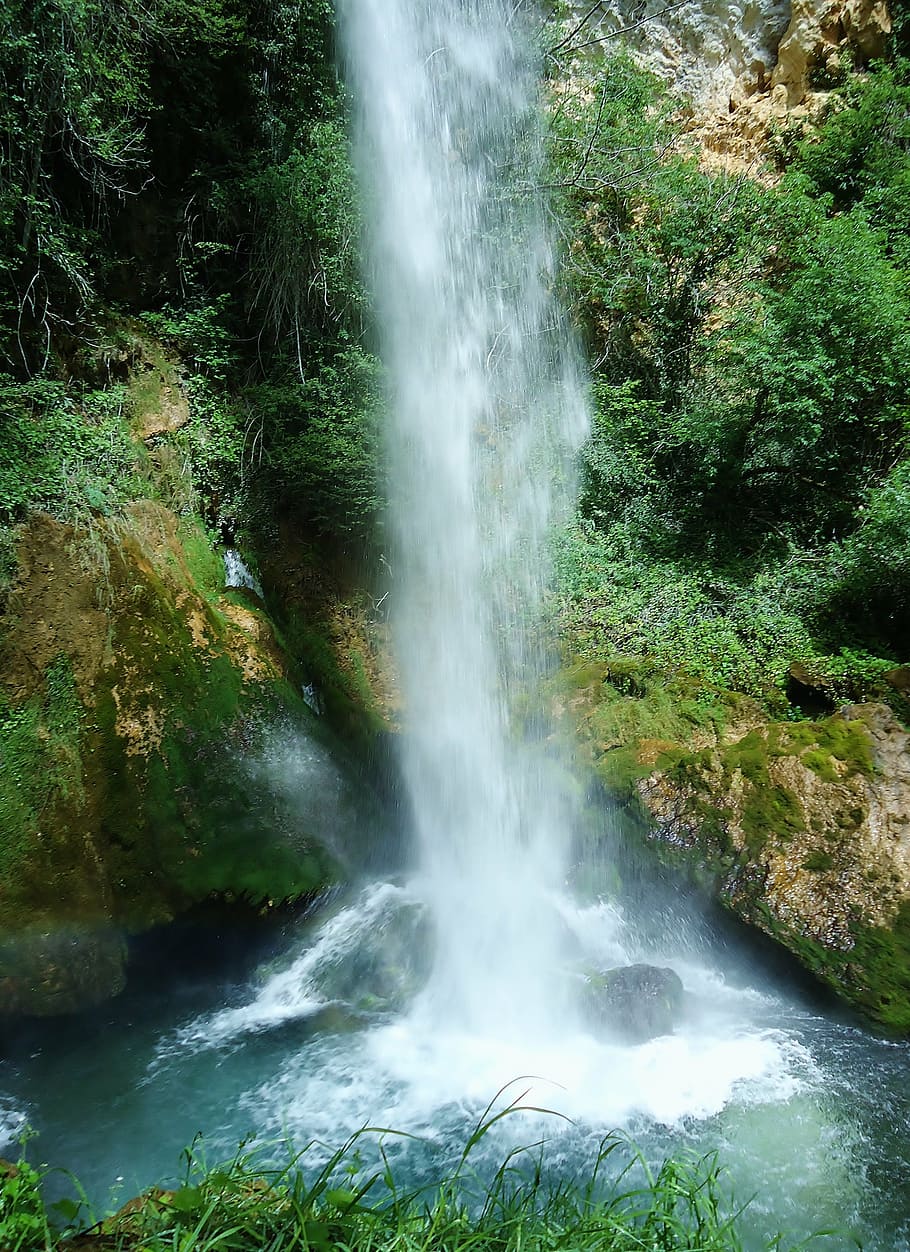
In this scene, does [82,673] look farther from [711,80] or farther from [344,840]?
[711,80]

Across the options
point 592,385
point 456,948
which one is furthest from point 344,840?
point 592,385

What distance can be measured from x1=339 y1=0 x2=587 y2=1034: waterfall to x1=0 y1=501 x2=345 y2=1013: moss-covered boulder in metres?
1.75

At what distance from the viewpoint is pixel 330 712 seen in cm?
645

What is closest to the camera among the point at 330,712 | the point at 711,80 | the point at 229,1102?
the point at 229,1102

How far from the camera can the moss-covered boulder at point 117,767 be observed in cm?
415

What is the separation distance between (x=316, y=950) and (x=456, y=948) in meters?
1.00

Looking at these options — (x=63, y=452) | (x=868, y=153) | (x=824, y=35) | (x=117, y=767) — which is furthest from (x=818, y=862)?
(x=824, y=35)

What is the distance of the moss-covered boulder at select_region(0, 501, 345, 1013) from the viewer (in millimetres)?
4152

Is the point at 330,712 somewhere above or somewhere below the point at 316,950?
above

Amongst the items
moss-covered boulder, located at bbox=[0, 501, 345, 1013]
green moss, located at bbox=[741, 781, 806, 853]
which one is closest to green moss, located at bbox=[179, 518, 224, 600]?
moss-covered boulder, located at bbox=[0, 501, 345, 1013]

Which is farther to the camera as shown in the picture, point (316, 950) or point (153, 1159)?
point (316, 950)

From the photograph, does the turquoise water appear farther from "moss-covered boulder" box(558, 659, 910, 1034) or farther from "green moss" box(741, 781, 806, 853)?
"green moss" box(741, 781, 806, 853)

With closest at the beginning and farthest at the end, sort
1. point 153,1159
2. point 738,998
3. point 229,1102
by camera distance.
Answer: point 153,1159, point 229,1102, point 738,998

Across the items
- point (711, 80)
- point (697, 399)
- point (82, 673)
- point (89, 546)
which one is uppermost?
point (711, 80)
